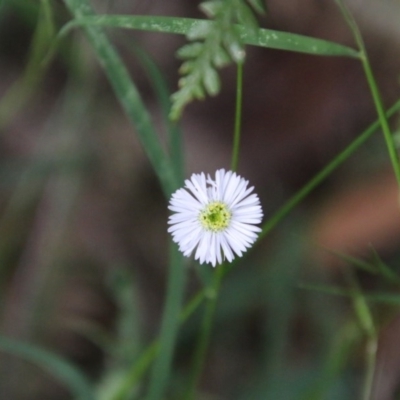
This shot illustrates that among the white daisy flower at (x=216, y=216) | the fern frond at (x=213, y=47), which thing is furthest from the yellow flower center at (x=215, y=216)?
the fern frond at (x=213, y=47)

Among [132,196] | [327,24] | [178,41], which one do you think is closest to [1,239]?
[132,196]

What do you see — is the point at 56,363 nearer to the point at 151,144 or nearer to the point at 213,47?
the point at 151,144

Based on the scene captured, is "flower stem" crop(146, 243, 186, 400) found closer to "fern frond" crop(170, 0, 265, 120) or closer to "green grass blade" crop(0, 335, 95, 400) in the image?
"green grass blade" crop(0, 335, 95, 400)

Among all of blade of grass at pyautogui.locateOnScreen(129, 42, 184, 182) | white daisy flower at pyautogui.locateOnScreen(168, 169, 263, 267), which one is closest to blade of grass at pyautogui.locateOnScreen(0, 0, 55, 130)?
blade of grass at pyautogui.locateOnScreen(129, 42, 184, 182)

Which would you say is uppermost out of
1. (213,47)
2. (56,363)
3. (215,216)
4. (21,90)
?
(21,90)

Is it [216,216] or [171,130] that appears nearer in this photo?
[216,216]

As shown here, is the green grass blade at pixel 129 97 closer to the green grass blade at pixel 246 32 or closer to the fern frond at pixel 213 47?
the green grass blade at pixel 246 32

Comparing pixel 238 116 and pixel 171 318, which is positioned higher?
pixel 238 116

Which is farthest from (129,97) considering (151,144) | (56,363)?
(56,363)
